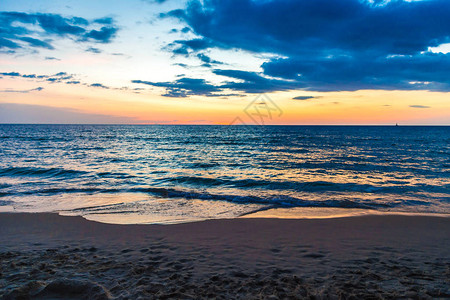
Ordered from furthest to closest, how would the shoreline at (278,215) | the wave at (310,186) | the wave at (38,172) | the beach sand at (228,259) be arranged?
the wave at (38,172) < the wave at (310,186) < the shoreline at (278,215) < the beach sand at (228,259)

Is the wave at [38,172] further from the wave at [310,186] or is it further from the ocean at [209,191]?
the wave at [310,186]

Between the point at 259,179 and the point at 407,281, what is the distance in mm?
13369

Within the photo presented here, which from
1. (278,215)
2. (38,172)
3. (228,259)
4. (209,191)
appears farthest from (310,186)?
(38,172)

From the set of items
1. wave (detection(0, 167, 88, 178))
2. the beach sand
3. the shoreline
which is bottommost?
wave (detection(0, 167, 88, 178))

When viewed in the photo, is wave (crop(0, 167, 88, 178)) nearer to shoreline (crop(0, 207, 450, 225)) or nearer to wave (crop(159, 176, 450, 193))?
wave (crop(159, 176, 450, 193))

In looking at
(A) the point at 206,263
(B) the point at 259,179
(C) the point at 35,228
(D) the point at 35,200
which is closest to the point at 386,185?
(B) the point at 259,179

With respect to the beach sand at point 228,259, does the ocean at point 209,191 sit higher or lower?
lower

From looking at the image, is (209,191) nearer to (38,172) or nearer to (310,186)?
(310,186)

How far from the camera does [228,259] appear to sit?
19.1 ft

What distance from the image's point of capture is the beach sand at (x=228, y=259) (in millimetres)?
4430

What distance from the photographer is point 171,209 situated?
10867 millimetres

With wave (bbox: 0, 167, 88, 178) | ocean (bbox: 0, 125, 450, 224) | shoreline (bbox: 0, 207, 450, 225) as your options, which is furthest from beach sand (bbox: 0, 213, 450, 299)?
wave (bbox: 0, 167, 88, 178)

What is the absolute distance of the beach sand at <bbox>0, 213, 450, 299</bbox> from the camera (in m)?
4.43

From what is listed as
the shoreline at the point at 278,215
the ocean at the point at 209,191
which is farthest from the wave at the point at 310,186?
the shoreline at the point at 278,215
